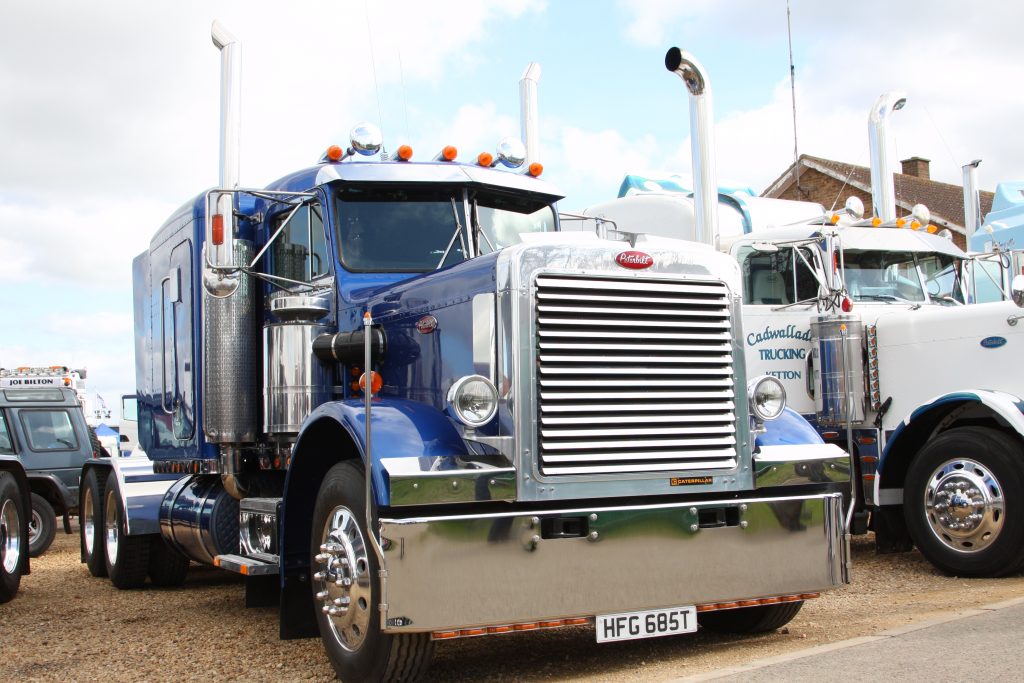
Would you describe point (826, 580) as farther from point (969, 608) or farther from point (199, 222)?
point (199, 222)

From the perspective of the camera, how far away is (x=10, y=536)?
8844 mm

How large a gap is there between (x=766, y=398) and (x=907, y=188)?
24915 millimetres

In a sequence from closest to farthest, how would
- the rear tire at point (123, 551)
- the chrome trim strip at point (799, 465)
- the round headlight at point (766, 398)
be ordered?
the chrome trim strip at point (799, 465)
the round headlight at point (766, 398)
the rear tire at point (123, 551)

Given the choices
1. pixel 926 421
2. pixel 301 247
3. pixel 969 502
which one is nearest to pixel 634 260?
pixel 301 247

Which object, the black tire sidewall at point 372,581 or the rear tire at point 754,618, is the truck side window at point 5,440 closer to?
the black tire sidewall at point 372,581

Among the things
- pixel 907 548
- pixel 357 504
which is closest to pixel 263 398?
pixel 357 504

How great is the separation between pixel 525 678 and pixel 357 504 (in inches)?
46.9

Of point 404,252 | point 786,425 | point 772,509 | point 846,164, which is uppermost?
point 846,164

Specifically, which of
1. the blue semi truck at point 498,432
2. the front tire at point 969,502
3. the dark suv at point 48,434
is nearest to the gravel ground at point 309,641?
the front tire at point 969,502

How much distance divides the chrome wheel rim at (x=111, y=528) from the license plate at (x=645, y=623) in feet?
18.5

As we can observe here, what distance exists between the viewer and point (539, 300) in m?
5.55

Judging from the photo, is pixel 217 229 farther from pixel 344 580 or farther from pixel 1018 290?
pixel 1018 290

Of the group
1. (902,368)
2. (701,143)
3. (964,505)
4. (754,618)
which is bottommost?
(754,618)

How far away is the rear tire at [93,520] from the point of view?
33.7 ft
